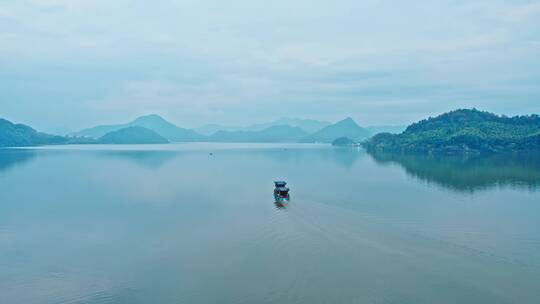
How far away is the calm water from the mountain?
3921 inches

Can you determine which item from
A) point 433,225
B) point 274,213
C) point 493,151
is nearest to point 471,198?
point 433,225

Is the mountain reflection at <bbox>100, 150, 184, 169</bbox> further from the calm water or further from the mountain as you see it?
the mountain

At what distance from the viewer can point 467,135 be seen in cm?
13725

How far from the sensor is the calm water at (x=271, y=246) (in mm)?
17578

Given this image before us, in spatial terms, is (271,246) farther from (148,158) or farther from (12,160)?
(12,160)

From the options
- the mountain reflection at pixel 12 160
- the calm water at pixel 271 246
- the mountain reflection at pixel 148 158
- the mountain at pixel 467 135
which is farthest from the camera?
the mountain at pixel 467 135

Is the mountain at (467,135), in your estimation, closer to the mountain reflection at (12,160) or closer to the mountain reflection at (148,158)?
the mountain reflection at (148,158)

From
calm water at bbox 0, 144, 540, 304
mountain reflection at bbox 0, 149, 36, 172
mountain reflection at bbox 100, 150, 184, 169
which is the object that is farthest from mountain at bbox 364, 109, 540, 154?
mountain reflection at bbox 0, 149, 36, 172

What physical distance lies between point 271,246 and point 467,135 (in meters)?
139

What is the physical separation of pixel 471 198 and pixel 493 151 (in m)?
107

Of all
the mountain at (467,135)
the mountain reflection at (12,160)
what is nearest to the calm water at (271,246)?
the mountain reflection at (12,160)

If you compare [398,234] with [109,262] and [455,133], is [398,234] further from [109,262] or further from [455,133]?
[455,133]

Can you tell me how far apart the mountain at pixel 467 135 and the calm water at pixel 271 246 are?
99604mm

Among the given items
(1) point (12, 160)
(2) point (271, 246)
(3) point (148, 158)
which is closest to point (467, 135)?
(3) point (148, 158)
